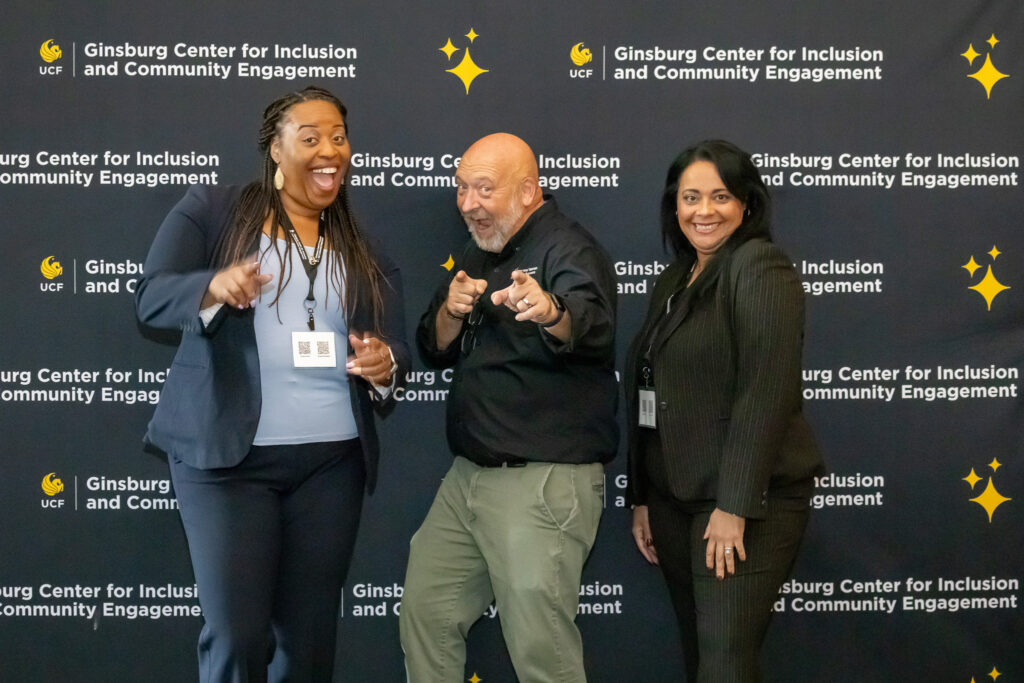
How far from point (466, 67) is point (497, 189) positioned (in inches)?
28.4

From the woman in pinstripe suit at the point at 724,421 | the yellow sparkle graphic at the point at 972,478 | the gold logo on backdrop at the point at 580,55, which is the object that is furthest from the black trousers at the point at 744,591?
the gold logo on backdrop at the point at 580,55

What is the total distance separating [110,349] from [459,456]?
1251 mm

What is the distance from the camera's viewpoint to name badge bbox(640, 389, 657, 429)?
235cm

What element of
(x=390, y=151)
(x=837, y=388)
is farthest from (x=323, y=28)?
(x=837, y=388)

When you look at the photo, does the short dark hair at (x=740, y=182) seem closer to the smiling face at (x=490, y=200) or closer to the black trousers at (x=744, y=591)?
the smiling face at (x=490, y=200)

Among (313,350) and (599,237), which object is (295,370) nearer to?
(313,350)

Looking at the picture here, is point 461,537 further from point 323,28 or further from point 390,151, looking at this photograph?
point 323,28

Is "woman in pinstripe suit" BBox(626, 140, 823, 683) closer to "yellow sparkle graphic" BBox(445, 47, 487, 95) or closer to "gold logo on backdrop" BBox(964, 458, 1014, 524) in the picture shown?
"yellow sparkle graphic" BBox(445, 47, 487, 95)

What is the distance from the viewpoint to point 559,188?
3010 mm

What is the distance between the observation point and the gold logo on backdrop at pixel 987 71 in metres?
3.03

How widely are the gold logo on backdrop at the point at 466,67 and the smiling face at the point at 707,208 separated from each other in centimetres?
93

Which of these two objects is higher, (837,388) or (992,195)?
(992,195)

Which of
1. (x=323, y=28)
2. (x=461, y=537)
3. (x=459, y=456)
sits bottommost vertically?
(x=461, y=537)

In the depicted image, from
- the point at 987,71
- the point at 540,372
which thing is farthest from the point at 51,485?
the point at 987,71
